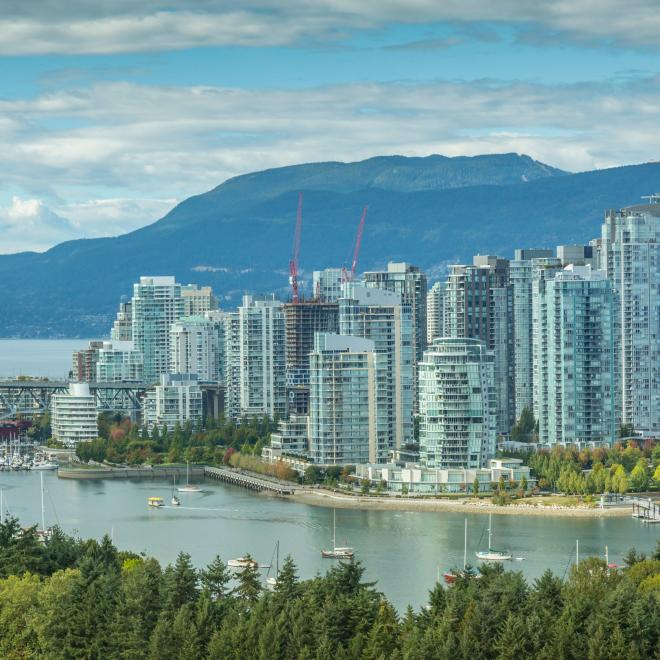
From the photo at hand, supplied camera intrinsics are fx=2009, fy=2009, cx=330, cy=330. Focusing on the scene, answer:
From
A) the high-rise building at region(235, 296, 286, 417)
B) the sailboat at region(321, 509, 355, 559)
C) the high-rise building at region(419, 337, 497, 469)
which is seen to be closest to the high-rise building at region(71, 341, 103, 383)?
the high-rise building at region(235, 296, 286, 417)

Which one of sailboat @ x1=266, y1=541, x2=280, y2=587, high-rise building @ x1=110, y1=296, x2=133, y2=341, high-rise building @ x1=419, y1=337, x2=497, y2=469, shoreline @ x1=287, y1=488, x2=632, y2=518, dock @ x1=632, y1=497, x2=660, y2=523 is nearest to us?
sailboat @ x1=266, y1=541, x2=280, y2=587

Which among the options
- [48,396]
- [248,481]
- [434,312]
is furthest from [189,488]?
[48,396]

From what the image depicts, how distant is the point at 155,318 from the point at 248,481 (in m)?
24.8

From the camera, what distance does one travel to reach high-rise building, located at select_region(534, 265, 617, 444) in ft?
142

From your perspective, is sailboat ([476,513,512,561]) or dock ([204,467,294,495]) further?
dock ([204,467,294,495])

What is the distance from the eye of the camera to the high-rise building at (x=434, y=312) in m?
58.8

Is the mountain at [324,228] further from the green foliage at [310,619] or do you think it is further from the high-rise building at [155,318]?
the green foliage at [310,619]

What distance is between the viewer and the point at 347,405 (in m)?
41.9

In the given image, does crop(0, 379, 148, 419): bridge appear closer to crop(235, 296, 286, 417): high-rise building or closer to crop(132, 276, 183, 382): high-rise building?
crop(132, 276, 183, 382): high-rise building

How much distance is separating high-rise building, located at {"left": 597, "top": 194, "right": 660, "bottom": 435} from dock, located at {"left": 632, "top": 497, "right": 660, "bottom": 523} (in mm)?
10787

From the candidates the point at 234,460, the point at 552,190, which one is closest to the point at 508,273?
the point at 234,460

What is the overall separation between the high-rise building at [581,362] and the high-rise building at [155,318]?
2284cm

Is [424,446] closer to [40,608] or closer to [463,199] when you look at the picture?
[40,608]

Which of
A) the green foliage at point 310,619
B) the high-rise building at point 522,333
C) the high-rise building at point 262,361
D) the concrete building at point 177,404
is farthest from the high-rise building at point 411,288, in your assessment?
the green foliage at point 310,619
